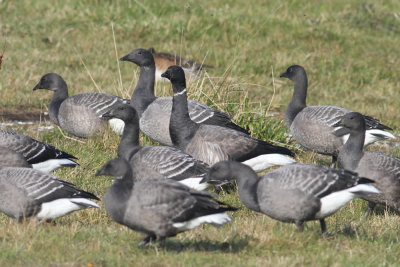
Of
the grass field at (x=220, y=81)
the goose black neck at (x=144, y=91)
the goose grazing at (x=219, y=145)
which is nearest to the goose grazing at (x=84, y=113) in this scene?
the grass field at (x=220, y=81)

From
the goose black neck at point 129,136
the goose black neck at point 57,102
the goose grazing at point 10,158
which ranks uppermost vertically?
the goose black neck at point 129,136

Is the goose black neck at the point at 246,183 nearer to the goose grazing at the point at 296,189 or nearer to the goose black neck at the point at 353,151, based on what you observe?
the goose grazing at the point at 296,189

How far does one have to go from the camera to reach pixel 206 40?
1812 cm

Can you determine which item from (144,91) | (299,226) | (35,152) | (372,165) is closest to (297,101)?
(144,91)

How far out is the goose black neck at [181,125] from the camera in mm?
9555

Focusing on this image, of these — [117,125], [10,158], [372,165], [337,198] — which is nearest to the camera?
[337,198]

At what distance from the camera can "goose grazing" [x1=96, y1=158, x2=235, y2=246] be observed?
Result: 5.95 m

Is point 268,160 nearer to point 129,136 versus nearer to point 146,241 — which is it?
point 129,136

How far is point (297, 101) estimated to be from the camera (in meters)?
11.8

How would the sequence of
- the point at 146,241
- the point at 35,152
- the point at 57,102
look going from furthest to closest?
the point at 57,102, the point at 35,152, the point at 146,241

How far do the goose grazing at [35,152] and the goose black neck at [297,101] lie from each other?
4568 millimetres

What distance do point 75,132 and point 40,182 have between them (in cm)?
462

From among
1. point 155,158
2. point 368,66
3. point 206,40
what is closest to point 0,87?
point 206,40

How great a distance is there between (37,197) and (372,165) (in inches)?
175
